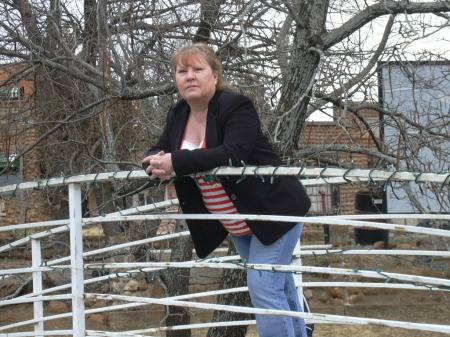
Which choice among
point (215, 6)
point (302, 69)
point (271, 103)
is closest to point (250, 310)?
point (302, 69)

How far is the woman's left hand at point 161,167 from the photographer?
2.57 m

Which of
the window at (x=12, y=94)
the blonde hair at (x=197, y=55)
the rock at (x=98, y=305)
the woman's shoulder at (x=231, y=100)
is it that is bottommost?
the rock at (x=98, y=305)

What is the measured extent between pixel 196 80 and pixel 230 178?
1.34 ft

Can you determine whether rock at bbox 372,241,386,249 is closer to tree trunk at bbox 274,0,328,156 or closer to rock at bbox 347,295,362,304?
rock at bbox 347,295,362,304

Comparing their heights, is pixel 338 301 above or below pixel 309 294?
below

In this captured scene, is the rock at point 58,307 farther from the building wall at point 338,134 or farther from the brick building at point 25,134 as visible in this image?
the building wall at point 338,134

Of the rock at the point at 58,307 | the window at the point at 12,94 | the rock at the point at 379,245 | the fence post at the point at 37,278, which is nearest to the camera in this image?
the fence post at the point at 37,278

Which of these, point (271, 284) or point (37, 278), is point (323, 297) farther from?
point (271, 284)

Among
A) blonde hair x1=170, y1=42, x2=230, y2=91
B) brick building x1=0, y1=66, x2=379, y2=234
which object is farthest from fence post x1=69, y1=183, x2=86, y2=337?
brick building x1=0, y1=66, x2=379, y2=234

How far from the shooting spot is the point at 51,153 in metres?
7.79

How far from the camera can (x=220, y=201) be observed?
275 centimetres

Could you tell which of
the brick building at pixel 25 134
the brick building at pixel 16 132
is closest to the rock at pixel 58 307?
the brick building at pixel 25 134

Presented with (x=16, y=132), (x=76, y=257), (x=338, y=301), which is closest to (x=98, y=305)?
(x=16, y=132)

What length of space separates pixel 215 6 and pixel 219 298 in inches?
97.8
